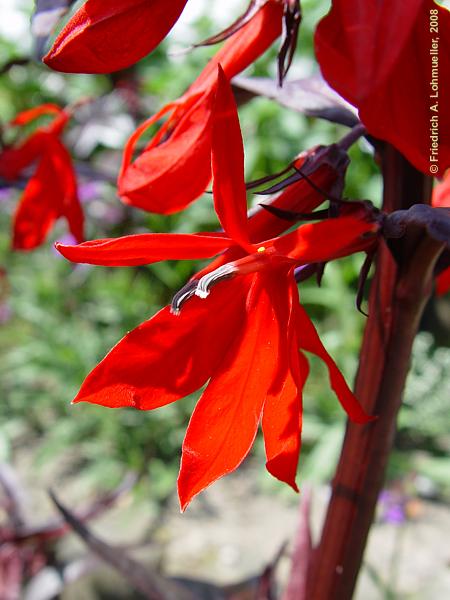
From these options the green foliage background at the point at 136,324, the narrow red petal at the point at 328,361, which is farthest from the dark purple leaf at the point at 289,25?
the green foliage background at the point at 136,324

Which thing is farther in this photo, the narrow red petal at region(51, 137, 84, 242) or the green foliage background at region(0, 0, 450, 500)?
the green foliage background at region(0, 0, 450, 500)

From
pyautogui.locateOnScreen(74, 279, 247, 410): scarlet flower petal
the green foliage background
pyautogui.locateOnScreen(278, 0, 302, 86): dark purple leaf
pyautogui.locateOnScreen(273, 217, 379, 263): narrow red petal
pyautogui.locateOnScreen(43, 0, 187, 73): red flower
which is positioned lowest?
the green foliage background

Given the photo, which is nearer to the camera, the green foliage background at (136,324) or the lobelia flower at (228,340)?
the lobelia flower at (228,340)

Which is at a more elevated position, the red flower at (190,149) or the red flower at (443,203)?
the red flower at (190,149)

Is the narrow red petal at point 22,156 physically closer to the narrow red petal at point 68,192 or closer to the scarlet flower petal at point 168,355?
the narrow red petal at point 68,192

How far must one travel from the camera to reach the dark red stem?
0.36 m

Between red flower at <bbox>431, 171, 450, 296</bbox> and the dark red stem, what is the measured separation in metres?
0.05

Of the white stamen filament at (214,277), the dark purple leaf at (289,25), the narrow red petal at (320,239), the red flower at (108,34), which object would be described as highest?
the red flower at (108,34)

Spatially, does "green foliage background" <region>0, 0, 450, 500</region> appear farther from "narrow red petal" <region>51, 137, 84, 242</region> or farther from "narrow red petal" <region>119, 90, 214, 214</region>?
"narrow red petal" <region>119, 90, 214, 214</region>

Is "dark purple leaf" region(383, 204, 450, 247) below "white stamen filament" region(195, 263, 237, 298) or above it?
above

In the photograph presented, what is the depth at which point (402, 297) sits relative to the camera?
1.22ft

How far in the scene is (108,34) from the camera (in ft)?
0.94

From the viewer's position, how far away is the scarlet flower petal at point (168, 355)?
0.30m

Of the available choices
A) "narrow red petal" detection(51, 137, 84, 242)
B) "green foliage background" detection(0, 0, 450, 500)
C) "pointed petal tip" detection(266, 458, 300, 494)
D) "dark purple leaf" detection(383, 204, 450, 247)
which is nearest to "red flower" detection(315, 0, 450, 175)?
"dark purple leaf" detection(383, 204, 450, 247)
